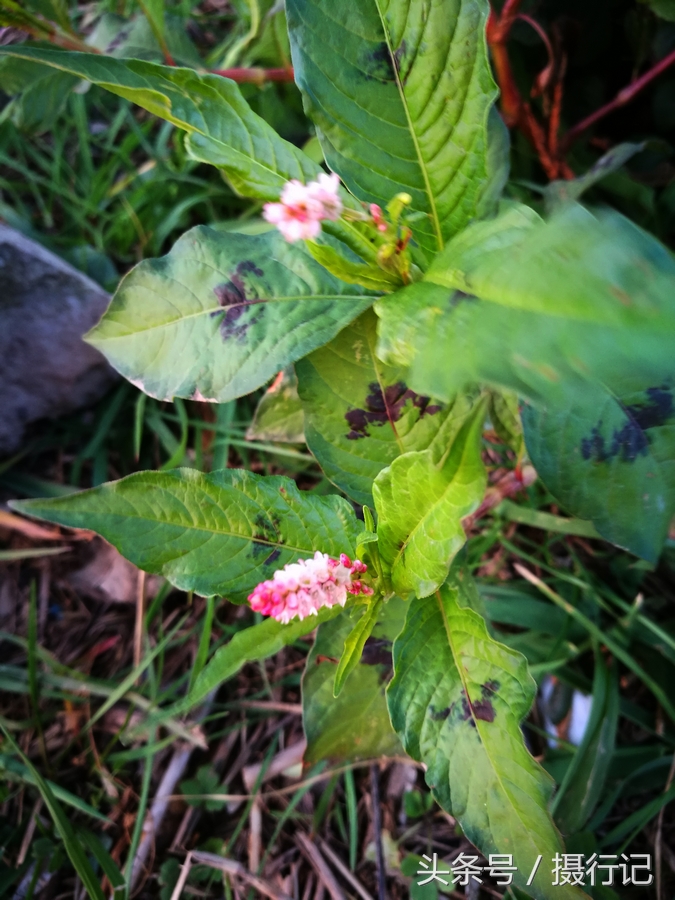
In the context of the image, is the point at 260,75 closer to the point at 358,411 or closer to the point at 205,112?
the point at 205,112

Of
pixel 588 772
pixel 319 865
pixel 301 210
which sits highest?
pixel 301 210

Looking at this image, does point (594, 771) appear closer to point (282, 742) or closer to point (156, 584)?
point (282, 742)

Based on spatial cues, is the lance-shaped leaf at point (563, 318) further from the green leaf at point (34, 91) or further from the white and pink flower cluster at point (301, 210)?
the green leaf at point (34, 91)

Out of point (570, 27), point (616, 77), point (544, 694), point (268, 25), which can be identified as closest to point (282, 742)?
point (544, 694)

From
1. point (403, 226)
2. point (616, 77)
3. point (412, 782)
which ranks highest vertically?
point (616, 77)

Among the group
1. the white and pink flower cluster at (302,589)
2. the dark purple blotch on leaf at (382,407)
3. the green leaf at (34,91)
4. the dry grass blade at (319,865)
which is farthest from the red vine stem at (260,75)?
the dry grass blade at (319,865)

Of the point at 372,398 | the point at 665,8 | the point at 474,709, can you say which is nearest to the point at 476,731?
the point at 474,709

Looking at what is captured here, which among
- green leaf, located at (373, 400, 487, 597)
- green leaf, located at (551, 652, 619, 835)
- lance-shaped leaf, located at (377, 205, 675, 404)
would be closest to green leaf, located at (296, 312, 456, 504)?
green leaf, located at (373, 400, 487, 597)
